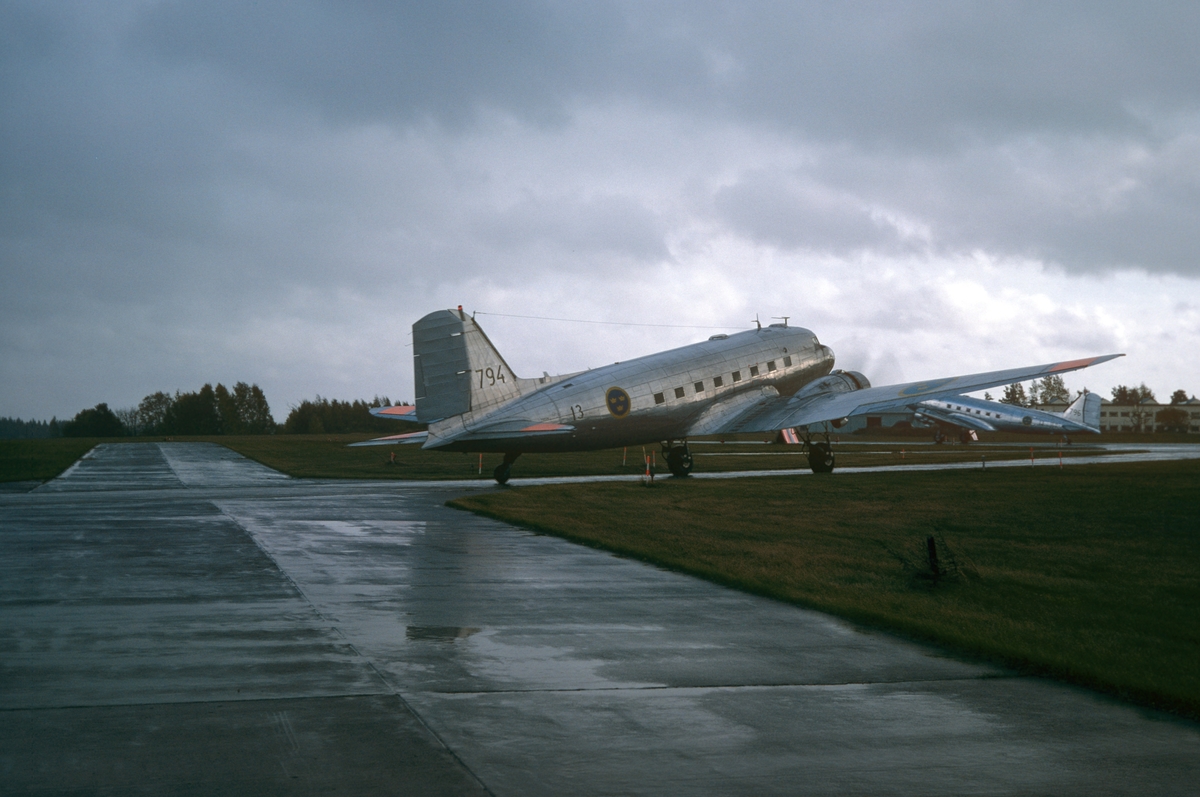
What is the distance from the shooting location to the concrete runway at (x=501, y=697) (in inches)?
217

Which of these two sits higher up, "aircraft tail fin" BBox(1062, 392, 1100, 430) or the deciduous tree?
the deciduous tree

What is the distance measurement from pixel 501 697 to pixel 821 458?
3120 centimetres

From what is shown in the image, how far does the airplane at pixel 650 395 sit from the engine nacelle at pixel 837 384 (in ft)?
0.17

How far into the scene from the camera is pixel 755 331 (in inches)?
1513

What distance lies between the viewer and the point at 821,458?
37.0m

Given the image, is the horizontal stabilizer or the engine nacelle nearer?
the horizontal stabilizer

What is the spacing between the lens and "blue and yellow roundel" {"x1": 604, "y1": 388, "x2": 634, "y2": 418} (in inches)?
1266

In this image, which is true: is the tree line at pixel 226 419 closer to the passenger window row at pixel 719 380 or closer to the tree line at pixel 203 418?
the tree line at pixel 203 418

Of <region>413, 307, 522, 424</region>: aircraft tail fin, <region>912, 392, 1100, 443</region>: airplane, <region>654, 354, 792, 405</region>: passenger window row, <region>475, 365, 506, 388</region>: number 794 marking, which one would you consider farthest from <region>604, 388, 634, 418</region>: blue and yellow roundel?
<region>912, 392, 1100, 443</region>: airplane

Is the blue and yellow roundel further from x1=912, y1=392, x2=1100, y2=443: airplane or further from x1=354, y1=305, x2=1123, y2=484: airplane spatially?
x1=912, y1=392, x2=1100, y2=443: airplane

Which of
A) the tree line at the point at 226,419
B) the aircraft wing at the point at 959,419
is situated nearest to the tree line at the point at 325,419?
the tree line at the point at 226,419

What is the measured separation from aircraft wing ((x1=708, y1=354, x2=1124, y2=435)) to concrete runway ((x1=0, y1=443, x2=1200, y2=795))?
21.9 meters

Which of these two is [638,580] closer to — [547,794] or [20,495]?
[547,794]

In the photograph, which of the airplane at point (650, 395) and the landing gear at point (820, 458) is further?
the landing gear at point (820, 458)
